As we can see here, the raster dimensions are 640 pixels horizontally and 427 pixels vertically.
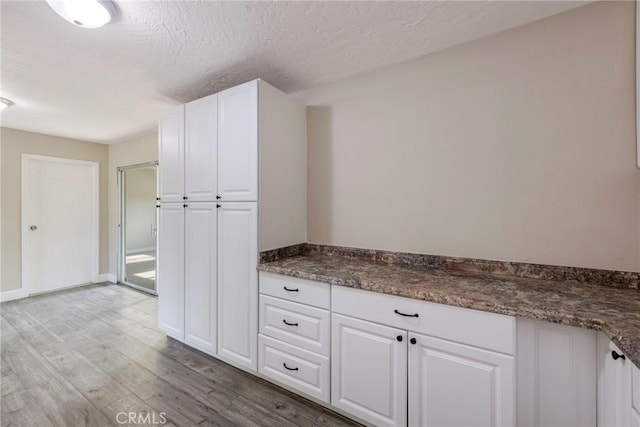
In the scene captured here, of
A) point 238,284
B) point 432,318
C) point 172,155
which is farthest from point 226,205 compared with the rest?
point 432,318

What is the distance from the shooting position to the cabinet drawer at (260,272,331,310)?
1.73m

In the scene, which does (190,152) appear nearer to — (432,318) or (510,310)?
(432,318)

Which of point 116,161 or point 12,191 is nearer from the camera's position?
point 12,191

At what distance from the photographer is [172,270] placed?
2582mm

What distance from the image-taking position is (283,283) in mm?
1897

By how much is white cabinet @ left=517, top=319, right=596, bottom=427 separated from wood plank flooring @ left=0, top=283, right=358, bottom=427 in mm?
1010

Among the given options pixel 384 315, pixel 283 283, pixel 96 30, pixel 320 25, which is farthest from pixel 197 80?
pixel 384 315

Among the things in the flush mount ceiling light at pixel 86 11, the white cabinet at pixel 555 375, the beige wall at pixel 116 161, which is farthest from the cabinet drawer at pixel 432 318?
the beige wall at pixel 116 161

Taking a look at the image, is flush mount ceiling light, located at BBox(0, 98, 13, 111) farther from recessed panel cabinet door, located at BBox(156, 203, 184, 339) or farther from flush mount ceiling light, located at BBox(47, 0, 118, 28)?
flush mount ceiling light, located at BBox(47, 0, 118, 28)

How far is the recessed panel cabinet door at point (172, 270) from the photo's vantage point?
251 centimetres

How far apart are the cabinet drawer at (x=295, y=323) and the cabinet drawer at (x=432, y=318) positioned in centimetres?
17

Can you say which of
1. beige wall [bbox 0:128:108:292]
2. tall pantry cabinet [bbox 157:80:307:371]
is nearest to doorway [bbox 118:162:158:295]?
beige wall [bbox 0:128:108:292]

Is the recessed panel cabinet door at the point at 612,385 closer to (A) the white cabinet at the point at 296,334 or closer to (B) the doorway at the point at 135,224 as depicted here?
(A) the white cabinet at the point at 296,334

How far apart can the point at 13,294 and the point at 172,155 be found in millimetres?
3470
